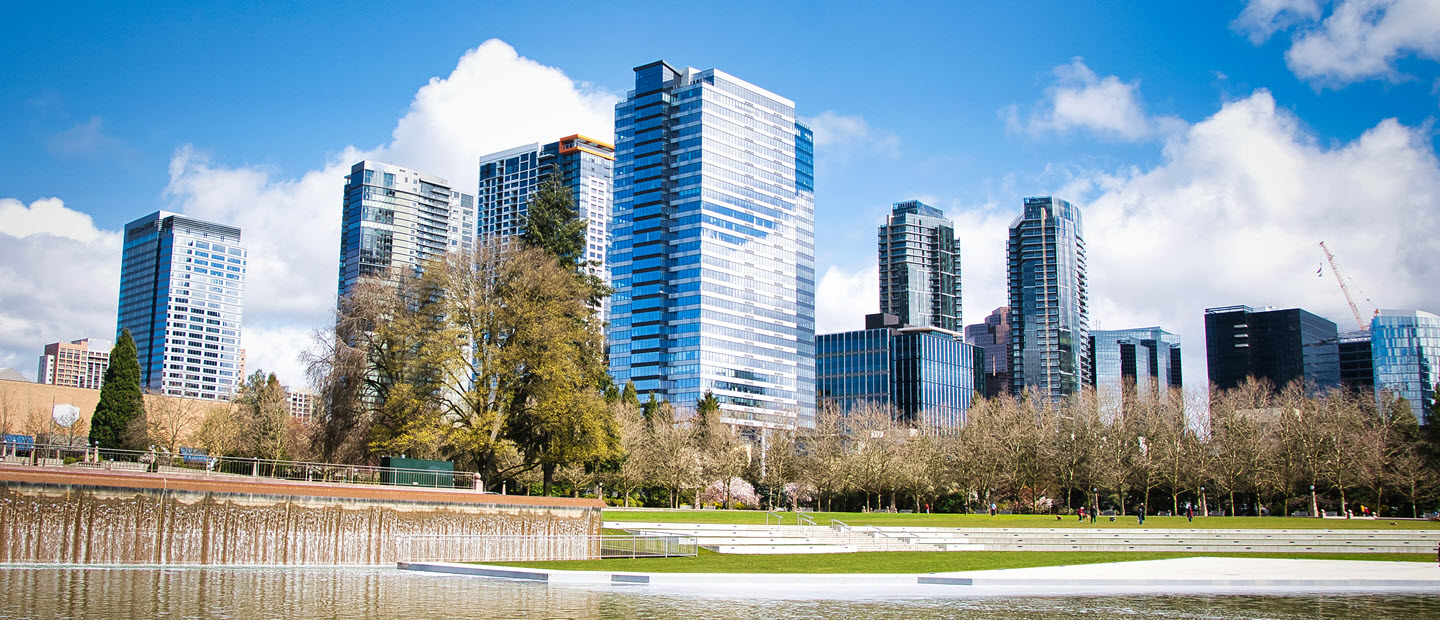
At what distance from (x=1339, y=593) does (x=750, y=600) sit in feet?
56.2

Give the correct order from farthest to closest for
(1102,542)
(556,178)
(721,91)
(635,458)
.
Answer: (721,91) → (635,458) → (556,178) → (1102,542)

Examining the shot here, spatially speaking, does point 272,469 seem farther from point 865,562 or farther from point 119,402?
point 119,402

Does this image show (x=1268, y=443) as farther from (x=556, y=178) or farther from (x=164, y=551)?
(x=164, y=551)

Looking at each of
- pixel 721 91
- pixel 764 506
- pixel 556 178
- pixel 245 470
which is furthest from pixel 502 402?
pixel 721 91

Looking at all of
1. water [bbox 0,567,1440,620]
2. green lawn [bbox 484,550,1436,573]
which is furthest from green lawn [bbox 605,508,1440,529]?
water [bbox 0,567,1440,620]

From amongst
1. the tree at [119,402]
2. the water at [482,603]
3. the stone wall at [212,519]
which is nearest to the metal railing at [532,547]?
the stone wall at [212,519]

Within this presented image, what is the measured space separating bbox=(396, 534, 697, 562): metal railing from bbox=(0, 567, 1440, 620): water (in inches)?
331

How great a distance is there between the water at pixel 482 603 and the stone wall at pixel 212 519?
2314 millimetres

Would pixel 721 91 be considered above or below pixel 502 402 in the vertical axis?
Result: above

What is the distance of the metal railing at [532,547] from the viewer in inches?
1439

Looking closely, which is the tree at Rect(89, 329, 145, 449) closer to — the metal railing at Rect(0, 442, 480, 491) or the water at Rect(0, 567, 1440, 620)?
the metal railing at Rect(0, 442, 480, 491)

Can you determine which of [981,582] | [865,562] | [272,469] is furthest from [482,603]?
[272,469]

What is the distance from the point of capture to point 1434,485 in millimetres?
76938

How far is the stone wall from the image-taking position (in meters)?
29.7
